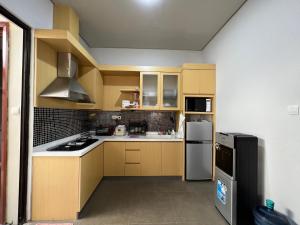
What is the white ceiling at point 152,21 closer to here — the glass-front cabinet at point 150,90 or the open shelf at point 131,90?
the glass-front cabinet at point 150,90

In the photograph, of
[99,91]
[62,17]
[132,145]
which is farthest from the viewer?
[99,91]

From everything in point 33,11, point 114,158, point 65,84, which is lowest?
point 114,158

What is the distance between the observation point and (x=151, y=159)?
3.38 metres

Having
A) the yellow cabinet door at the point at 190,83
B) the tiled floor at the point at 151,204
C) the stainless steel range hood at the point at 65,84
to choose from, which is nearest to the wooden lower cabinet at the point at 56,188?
the tiled floor at the point at 151,204

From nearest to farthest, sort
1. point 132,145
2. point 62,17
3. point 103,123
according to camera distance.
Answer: point 62,17 → point 132,145 → point 103,123

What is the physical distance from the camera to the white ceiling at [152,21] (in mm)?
2371

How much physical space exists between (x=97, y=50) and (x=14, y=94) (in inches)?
92.5

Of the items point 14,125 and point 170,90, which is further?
point 170,90

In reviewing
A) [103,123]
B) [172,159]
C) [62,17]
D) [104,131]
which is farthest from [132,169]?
[62,17]

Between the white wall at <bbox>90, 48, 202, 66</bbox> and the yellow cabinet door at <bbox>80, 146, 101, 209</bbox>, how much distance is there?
2.15 m

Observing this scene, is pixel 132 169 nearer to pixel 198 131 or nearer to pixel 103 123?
pixel 103 123

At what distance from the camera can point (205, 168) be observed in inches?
128

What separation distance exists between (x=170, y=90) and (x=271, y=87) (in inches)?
82.1

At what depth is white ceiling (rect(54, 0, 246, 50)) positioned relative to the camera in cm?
237
